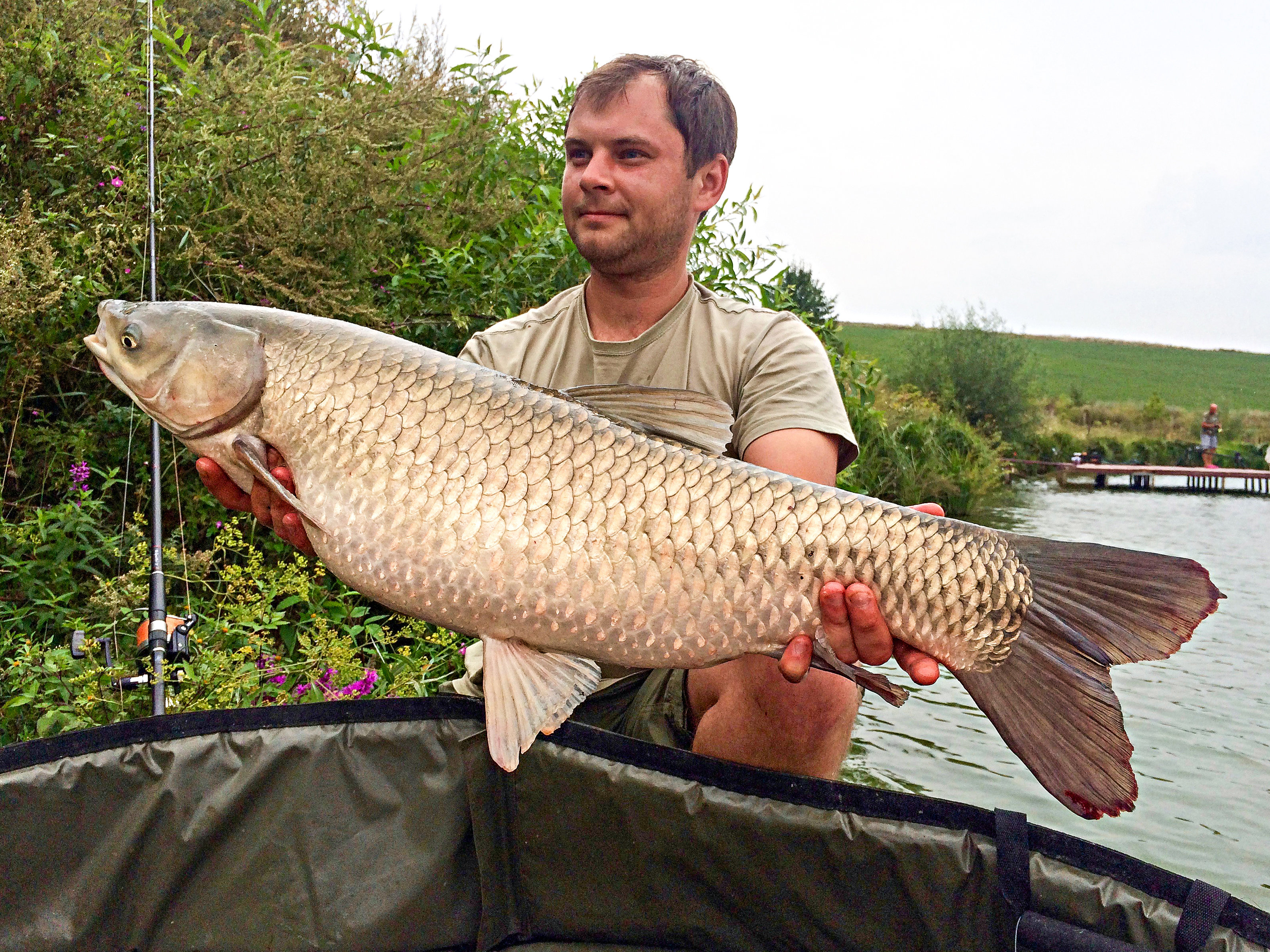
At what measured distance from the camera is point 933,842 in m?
1.57

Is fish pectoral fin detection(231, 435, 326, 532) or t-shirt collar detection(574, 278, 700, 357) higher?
t-shirt collar detection(574, 278, 700, 357)

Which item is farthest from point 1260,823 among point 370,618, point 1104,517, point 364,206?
point 1104,517

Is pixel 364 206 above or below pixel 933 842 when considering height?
above

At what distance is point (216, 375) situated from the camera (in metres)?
1.55

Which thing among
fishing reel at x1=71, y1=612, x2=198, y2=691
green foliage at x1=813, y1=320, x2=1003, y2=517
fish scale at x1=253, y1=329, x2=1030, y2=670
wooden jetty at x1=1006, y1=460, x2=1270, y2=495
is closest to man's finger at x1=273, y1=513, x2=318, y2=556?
fish scale at x1=253, y1=329, x2=1030, y2=670

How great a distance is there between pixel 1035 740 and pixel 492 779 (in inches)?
35.6

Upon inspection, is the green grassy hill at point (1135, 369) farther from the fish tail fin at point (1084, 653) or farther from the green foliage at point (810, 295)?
the fish tail fin at point (1084, 653)

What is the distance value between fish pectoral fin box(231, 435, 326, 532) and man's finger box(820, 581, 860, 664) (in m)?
0.73

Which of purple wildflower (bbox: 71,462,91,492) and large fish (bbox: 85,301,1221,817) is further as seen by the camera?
purple wildflower (bbox: 71,462,91,492)

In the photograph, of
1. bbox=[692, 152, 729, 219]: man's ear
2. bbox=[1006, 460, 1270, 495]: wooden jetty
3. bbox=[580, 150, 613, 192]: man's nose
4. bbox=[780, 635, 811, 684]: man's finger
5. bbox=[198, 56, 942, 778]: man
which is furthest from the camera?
bbox=[1006, 460, 1270, 495]: wooden jetty

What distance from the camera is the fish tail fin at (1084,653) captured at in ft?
4.40

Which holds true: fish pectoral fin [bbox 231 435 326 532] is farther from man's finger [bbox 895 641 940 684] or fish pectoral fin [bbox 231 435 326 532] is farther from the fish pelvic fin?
man's finger [bbox 895 641 940 684]

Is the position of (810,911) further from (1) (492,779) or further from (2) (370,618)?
(2) (370,618)

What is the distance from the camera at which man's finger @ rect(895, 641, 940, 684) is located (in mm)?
1423
